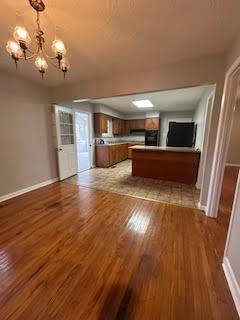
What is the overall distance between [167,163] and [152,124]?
3.57 meters

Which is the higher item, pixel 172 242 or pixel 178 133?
pixel 178 133

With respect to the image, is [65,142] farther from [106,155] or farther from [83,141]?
[106,155]

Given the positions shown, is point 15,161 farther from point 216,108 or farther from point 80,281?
point 216,108

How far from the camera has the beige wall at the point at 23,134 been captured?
115 inches

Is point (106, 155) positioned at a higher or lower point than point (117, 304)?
higher

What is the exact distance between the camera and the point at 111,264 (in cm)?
154

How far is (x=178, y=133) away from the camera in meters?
4.86

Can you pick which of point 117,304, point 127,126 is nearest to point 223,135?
point 117,304

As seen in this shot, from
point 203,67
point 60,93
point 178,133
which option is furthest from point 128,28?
point 178,133

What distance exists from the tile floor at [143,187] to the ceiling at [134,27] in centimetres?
259

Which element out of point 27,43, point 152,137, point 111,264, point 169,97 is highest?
point 169,97

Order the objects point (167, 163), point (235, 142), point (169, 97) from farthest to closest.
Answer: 1. point (235, 142)
2. point (169, 97)
3. point (167, 163)

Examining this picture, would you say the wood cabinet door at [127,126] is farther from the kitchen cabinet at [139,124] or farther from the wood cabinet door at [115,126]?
the wood cabinet door at [115,126]

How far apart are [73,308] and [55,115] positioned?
3.84 meters
